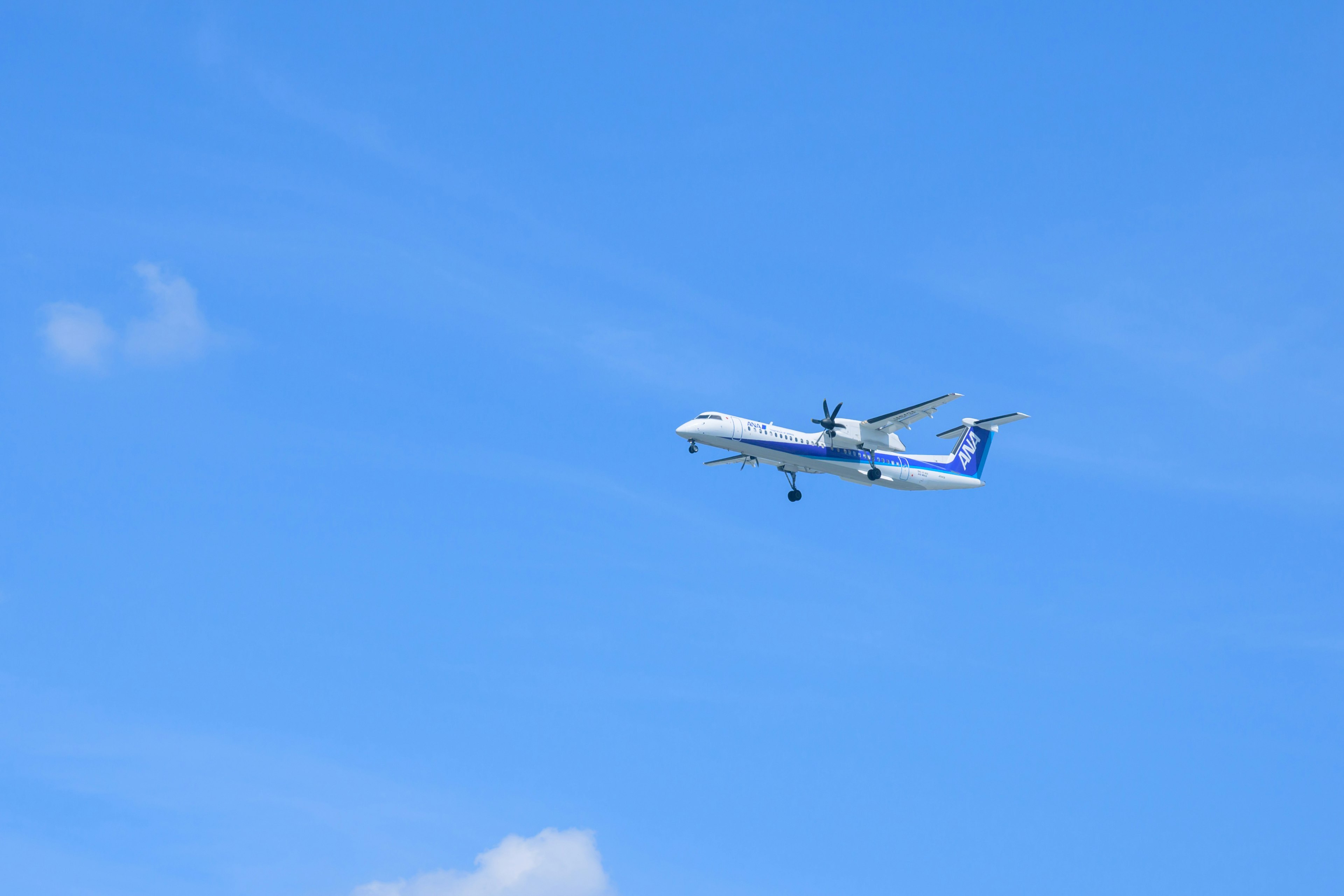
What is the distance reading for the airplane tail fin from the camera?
86250 millimetres

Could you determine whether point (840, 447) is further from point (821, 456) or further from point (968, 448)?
point (968, 448)

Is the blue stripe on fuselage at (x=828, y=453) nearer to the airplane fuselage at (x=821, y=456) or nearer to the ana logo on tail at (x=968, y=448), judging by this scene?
the airplane fuselage at (x=821, y=456)

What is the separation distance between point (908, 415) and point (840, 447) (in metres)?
4.55

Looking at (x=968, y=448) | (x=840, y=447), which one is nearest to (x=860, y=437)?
(x=840, y=447)

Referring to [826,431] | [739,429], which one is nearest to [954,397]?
[826,431]

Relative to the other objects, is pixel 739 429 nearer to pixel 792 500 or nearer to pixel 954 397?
pixel 792 500

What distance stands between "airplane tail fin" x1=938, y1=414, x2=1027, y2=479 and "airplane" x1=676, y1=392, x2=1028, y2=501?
1.67 m

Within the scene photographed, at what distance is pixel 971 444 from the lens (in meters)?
87.2

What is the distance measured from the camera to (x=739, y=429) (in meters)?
73.6

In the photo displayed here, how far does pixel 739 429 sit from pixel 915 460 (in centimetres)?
1512

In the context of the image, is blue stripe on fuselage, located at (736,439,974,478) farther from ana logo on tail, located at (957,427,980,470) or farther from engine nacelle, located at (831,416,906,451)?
ana logo on tail, located at (957,427,980,470)

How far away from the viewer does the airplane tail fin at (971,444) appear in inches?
3396

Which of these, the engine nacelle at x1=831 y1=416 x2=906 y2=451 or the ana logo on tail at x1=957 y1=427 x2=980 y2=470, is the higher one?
the ana logo on tail at x1=957 y1=427 x2=980 y2=470

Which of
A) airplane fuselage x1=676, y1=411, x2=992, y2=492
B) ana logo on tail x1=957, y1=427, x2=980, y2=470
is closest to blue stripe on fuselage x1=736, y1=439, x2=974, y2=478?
airplane fuselage x1=676, y1=411, x2=992, y2=492
